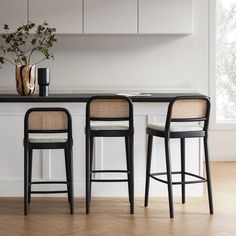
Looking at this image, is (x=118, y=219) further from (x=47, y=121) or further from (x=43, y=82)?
(x=43, y=82)

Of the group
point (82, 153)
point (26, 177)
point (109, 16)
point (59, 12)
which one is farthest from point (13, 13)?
point (26, 177)

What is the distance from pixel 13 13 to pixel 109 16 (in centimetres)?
110

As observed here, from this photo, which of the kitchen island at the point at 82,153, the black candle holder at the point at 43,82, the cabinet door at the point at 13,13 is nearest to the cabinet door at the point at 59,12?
the cabinet door at the point at 13,13

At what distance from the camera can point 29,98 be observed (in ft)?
19.0

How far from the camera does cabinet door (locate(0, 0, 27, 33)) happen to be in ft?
23.9

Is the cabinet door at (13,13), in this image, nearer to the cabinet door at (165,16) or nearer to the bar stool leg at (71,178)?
the cabinet door at (165,16)

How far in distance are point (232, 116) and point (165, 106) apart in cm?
272

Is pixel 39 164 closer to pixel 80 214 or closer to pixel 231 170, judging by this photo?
pixel 80 214

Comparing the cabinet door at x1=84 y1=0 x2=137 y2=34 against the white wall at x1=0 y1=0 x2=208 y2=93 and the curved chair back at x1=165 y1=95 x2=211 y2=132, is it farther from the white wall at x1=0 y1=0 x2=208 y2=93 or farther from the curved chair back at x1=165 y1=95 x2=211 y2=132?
the curved chair back at x1=165 y1=95 x2=211 y2=132

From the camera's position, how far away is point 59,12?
7.32 metres

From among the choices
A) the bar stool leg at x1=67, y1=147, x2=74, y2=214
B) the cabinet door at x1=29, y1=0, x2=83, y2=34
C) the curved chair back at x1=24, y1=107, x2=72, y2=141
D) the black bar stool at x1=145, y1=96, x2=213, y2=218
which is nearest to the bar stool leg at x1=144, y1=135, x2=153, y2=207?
the black bar stool at x1=145, y1=96, x2=213, y2=218

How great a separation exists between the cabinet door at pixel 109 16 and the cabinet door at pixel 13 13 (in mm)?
707

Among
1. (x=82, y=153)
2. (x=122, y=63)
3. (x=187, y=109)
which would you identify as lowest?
(x=82, y=153)

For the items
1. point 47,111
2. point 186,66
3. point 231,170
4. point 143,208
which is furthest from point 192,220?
point 186,66
